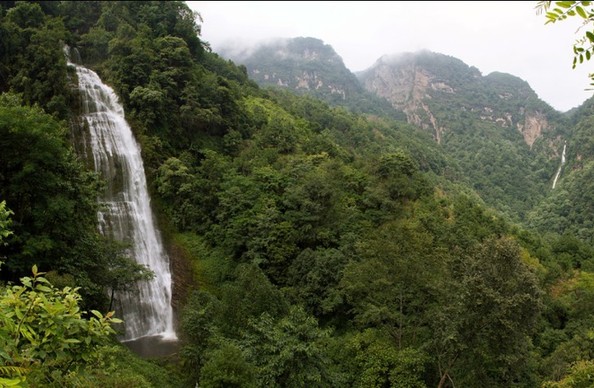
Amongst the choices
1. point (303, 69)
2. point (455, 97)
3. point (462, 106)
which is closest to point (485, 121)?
point (462, 106)

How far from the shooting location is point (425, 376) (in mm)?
14133

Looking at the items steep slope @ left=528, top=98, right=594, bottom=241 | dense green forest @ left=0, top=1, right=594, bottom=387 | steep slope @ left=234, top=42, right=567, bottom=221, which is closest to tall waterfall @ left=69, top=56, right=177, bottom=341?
dense green forest @ left=0, top=1, right=594, bottom=387

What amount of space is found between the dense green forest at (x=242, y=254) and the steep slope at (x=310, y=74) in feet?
337

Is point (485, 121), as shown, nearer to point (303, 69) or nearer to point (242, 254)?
point (303, 69)

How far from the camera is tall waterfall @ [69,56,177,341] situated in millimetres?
18344

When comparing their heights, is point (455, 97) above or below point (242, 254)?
above

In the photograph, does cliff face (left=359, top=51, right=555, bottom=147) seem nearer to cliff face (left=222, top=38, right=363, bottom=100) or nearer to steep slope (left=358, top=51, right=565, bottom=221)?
steep slope (left=358, top=51, right=565, bottom=221)

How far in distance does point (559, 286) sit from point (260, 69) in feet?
496

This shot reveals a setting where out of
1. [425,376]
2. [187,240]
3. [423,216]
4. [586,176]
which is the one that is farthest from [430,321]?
[586,176]

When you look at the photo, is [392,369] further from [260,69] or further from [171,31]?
[260,69]

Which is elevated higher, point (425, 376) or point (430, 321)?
point (430, 321)

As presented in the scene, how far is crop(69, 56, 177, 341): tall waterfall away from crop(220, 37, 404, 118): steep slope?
107m

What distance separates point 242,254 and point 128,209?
21.8 ft

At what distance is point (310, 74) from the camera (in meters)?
154
